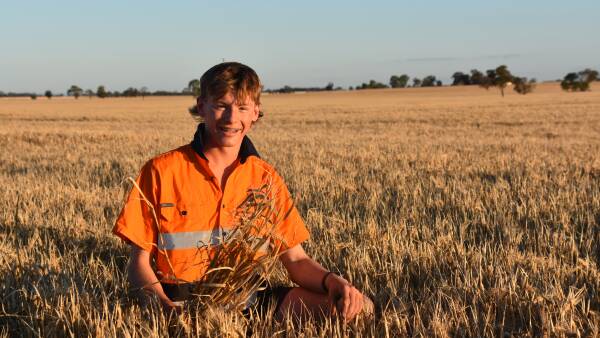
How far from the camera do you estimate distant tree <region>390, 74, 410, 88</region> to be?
485ft

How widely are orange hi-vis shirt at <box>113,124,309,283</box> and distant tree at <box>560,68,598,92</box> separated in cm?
10161

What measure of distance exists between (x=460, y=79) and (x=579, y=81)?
3602 centimetres

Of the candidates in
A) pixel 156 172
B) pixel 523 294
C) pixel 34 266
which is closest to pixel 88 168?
pixel 34 266

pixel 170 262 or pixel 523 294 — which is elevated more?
pixel 170 262

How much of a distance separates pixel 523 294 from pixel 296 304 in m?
1.11

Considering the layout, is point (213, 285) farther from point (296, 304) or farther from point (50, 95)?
point (50, 95)

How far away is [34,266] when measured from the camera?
137 inches

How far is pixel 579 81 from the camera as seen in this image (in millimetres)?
95812

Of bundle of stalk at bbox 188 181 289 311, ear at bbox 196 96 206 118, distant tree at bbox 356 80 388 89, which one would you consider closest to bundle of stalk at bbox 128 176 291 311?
bundle of stalk at bbox 188 181 289 311

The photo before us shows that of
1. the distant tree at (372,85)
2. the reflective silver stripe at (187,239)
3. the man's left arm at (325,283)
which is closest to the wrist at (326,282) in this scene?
the man's left arm at (325,283)

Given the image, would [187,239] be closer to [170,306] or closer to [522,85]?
[170,306]

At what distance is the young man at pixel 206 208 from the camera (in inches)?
106

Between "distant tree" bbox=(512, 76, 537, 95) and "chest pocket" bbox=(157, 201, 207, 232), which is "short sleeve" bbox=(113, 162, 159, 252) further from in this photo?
"distant tree" bbox=(512, 76, 537, 95)

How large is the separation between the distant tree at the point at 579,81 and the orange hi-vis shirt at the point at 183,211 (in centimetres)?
10161
